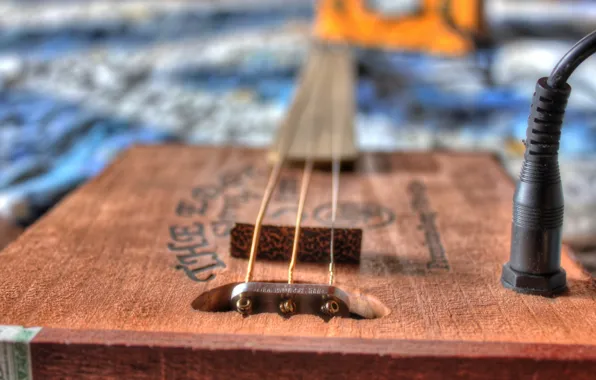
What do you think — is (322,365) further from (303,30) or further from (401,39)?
(303,30)

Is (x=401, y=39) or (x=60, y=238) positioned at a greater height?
(x=401, y=39)

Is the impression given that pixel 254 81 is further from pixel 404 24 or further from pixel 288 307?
pixel 288 307

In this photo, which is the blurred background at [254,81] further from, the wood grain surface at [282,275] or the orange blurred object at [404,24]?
the wood grain surface at [282,275]

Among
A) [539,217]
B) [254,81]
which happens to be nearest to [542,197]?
[539,217]

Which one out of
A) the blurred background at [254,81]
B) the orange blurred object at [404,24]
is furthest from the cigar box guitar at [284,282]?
the orange blurred object at [404,24]

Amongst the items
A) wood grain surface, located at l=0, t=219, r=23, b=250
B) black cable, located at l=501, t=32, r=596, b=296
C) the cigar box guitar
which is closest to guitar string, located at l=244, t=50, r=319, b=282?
the cigar box guitar

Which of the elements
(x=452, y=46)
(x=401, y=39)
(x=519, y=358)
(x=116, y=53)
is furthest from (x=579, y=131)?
(x=116, y=53)
